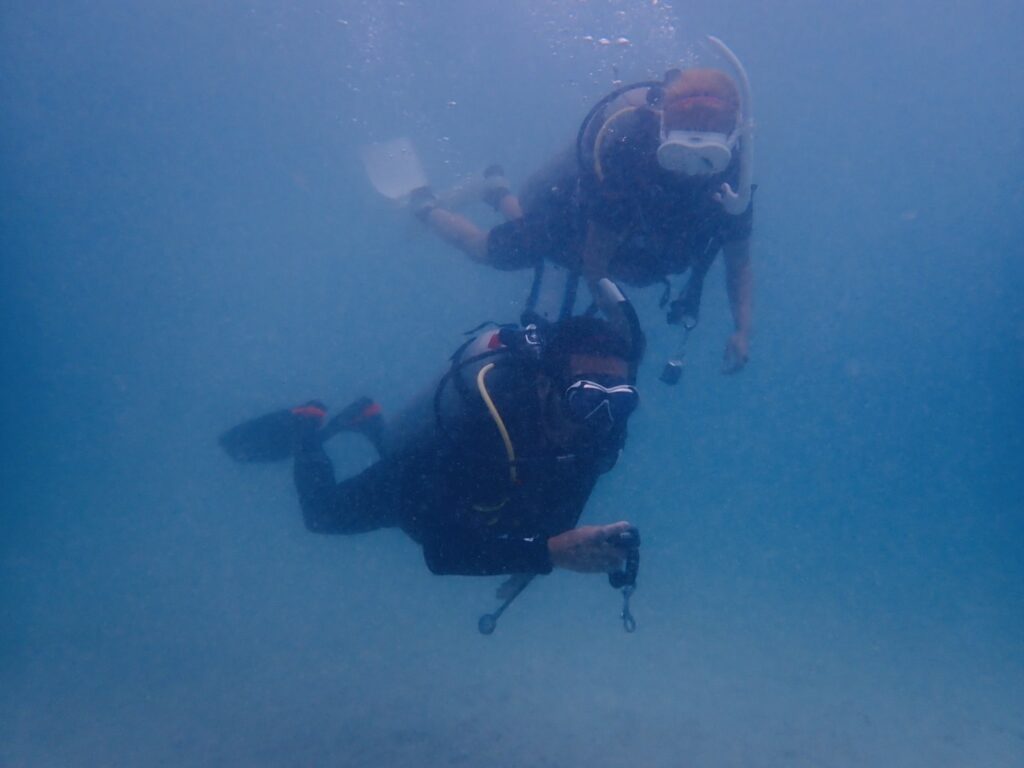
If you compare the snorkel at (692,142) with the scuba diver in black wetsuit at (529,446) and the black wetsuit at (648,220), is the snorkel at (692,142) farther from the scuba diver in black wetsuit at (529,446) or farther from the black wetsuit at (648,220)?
the scuba diver in black wetsuit at (529,446)

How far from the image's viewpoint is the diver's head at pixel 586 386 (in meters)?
2.79

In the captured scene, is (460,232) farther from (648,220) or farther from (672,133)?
(672,133)

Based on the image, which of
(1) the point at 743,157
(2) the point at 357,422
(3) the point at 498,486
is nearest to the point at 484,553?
(3) the point at 498,486

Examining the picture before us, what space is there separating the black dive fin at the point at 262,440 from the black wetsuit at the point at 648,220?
299 cm

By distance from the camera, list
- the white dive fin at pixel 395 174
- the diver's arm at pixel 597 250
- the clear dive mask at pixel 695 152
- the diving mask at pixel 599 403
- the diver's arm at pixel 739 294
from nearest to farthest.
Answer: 1. the diving mask at pixel 599 403
2. the clear dive mask at pixel 695 152
3. the diver's arm at pixel 597 250
4. the diver's arm at pixel 739 294
5. the white dive fin at pixel 395 174

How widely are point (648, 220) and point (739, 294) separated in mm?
1380

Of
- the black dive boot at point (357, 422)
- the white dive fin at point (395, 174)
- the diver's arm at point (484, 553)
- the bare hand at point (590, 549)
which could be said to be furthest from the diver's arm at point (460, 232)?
the bare hand at point (590, 549)

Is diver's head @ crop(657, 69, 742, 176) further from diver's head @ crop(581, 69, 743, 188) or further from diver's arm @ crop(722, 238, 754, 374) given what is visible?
diver's arm @ crop(722, 238, 754, 374)

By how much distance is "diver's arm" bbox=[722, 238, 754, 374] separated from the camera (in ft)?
16.1

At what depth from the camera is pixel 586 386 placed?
2.78 meters

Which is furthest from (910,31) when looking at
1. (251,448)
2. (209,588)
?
(209,588)

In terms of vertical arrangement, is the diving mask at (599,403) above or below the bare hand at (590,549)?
above

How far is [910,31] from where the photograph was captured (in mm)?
20344

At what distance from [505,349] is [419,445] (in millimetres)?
1008
